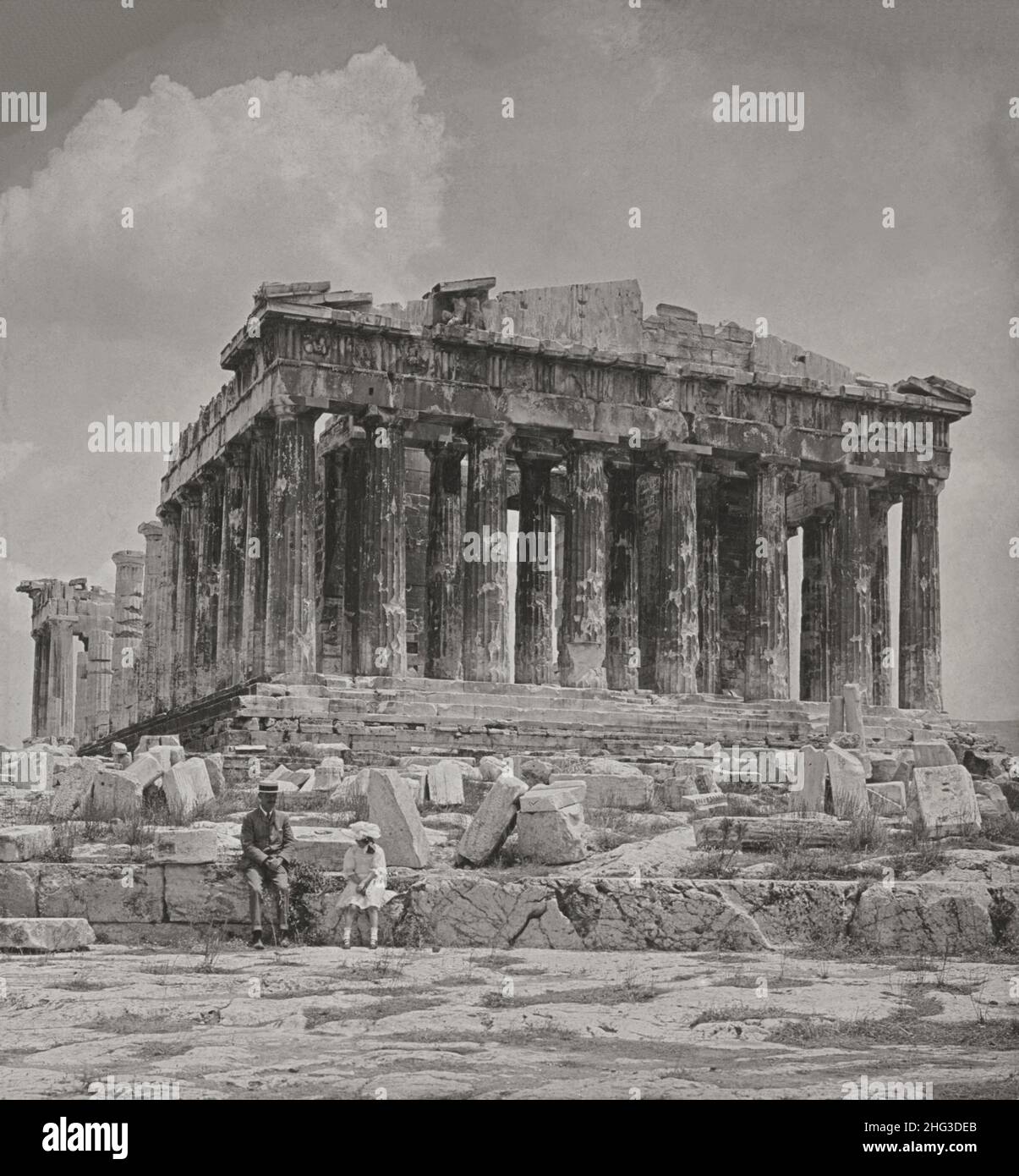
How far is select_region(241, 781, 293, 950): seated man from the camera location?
42.4 ft

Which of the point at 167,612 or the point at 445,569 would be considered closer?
the point at 445,569

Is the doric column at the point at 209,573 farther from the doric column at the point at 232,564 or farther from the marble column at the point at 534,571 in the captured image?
the marble column at the point at 534,571

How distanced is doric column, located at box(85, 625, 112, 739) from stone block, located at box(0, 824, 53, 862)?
37.6 metres

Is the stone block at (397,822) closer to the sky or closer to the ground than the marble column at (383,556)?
closer to the ground

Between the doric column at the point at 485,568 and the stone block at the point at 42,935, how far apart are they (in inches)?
758

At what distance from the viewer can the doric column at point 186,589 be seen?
122 ft

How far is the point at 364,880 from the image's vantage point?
12836mm

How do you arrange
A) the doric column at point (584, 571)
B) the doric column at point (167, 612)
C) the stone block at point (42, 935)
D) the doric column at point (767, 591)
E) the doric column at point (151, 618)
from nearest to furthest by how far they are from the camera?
the stone block at point (42, 935) < the doric column at point (584, 571) < the doric column at point (767, 591) < the doric column at point (167, 612) < the doric column at point (151, 618)

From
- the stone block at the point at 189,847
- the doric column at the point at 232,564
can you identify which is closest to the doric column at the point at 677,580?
the doric column at the point at 232,564

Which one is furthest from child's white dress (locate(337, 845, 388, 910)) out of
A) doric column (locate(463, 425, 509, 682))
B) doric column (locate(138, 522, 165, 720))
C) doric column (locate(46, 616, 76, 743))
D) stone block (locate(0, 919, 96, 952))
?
doric column (locate(46, 616, 76, 743))

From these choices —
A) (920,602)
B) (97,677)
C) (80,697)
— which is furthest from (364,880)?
(80,697)

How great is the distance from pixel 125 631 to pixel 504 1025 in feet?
135

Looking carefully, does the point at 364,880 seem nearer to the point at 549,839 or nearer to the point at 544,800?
the point at 549,839
